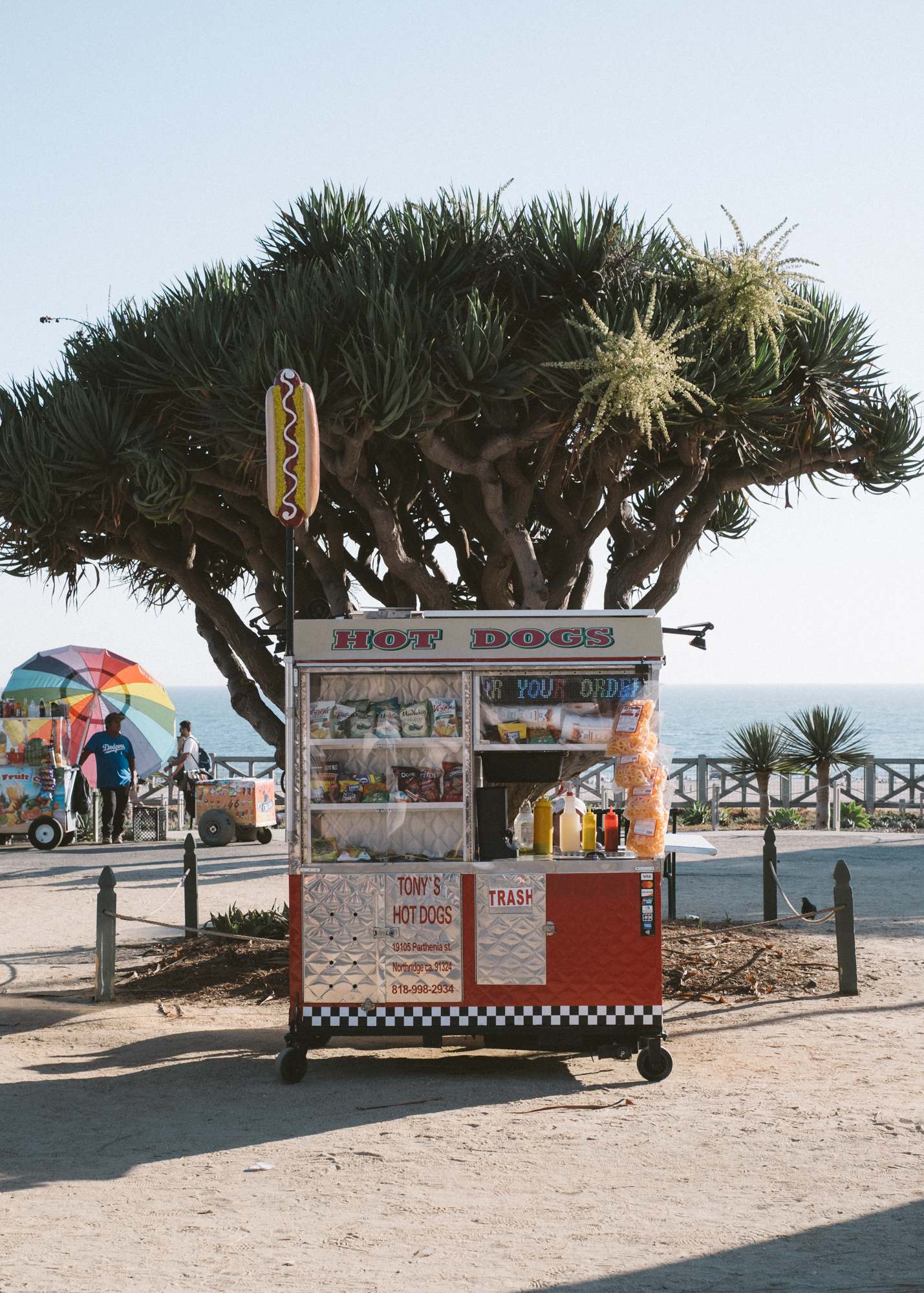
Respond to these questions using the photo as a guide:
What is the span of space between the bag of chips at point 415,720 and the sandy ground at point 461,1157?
2.02m

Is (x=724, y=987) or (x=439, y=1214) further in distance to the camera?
(x=724, y=987)

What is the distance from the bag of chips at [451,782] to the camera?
8102 mm

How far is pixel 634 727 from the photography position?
788cm

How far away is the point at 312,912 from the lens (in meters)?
7.88

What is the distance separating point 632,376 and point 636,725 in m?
3.15

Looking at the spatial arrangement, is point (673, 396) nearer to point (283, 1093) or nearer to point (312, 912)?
point (312, 912)

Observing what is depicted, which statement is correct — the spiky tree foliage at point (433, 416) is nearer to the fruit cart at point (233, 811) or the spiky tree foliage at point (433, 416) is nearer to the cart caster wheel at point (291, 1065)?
the cart caster wheel at point (291, 1065)

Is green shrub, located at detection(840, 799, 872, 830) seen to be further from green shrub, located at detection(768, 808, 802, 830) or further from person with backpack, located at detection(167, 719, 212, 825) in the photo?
person with backpack, located at detection(167, 719, 212, 825)

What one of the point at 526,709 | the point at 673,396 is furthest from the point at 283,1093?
the point at 673,396

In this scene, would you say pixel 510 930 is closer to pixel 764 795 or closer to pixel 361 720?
pixel 361 720

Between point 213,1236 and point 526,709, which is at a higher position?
point 526,709

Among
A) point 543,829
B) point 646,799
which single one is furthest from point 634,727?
point 543,829

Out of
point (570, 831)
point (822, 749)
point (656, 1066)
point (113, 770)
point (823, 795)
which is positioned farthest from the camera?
point (823, 795)

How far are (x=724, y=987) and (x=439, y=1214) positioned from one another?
212 inches
